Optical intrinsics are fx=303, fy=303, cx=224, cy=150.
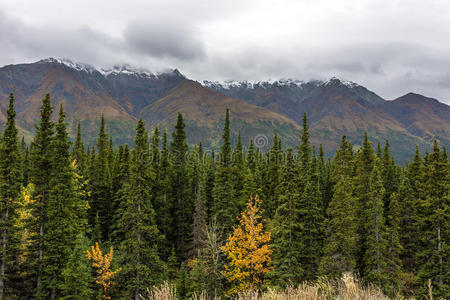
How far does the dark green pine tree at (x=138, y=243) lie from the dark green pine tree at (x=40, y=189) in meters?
7.61

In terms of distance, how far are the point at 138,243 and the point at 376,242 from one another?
24.3m

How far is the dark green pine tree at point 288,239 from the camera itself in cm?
2980

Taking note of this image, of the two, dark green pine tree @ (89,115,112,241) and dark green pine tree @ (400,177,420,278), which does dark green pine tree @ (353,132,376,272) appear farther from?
dark green pine tree @ (89,115,112,241)

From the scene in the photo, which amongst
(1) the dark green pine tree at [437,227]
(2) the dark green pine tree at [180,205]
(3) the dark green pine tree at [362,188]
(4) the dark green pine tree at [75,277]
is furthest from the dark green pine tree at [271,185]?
(4) the dark green pine tree at [75,277]

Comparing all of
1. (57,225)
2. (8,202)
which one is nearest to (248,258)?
(57,225)

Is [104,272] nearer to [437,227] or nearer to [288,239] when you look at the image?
[288,239]

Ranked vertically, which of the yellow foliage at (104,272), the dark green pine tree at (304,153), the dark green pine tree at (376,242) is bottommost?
the yellow foliage at (104,272)

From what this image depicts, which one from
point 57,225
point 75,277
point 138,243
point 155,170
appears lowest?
point 75,277

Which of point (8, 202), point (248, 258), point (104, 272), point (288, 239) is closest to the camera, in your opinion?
point (8, 202)

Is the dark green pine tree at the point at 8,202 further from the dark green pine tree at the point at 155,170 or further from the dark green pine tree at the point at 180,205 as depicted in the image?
the dark green pine tree at the point at 180,205

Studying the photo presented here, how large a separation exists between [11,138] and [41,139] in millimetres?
2748

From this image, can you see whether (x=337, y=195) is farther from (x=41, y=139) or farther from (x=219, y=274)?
(x=41, y=139)

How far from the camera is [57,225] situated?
29.4 meters

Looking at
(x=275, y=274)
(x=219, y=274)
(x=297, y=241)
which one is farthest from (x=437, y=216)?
(x=219, y=274)
